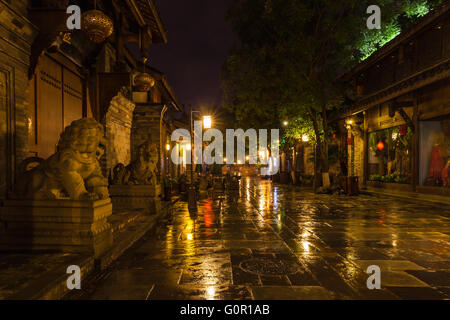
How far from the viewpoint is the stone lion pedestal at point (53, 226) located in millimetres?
4852

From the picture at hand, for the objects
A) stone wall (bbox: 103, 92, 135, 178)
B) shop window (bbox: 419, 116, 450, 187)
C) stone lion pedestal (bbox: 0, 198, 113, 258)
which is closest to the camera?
stone lion pedestal (bbox: 0, 198, 113, 258)

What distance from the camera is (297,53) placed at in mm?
16812

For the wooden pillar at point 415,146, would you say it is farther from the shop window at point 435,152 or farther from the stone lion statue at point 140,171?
the stone lion statue at point 140,171

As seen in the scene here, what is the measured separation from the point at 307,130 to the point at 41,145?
15.3 m

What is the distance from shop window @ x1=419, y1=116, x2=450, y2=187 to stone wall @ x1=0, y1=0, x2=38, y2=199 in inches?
610

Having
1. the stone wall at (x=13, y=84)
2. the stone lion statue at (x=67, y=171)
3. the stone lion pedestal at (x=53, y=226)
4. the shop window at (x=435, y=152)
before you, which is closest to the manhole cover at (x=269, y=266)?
the stone lion pedestal at (x=53, y=226)

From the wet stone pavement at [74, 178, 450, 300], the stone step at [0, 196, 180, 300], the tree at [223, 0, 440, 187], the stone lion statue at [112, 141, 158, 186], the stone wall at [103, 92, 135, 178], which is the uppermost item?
the tree at [223, 0, 440, 187]

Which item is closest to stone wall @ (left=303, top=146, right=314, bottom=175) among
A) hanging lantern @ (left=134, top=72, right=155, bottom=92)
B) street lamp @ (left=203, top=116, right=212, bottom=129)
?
street lamp @ (left=203, top=116, right=212, bottom=129)

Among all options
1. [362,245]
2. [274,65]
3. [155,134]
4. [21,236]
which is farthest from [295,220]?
[274,65]

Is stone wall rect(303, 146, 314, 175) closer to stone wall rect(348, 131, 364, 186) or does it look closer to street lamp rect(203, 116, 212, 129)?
stone wall rect(348, 131, 364, 186)

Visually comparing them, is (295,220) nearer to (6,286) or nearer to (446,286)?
(446,286)

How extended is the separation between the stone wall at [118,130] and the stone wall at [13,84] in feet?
15.1

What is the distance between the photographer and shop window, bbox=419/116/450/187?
559 inches
